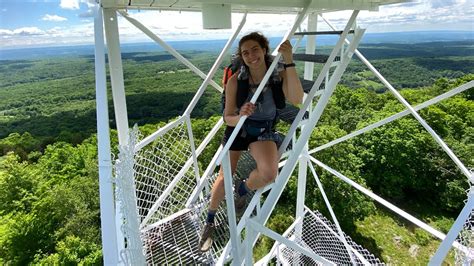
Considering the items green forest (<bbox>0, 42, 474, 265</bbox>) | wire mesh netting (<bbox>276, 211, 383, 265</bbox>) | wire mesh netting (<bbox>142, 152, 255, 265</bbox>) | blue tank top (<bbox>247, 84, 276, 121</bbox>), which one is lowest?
green forest (<bbox>0, 42, 474, 265</bbox>)

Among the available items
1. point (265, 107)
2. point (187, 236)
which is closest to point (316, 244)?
point (187, 236)

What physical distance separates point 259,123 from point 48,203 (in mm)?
12574

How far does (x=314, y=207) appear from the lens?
1145 cm

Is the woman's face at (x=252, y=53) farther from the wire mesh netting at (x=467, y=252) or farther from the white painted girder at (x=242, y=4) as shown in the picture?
the wire mesh netting at (x=467, y=252)

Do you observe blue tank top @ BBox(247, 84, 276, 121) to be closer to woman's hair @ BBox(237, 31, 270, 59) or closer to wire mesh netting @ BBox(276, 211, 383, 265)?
woman's hair @ BBox(237, 31, 270, 59)

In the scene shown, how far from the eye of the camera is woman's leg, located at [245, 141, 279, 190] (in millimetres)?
2389

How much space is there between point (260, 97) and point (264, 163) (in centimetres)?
53

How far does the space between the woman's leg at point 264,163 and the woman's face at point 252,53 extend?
0.64 meters

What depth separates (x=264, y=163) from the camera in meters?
2.42

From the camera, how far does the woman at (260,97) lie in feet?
7.81

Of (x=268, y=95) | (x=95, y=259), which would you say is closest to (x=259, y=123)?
(x=268, y=95)

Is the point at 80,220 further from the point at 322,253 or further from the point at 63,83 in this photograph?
the point at 63,83

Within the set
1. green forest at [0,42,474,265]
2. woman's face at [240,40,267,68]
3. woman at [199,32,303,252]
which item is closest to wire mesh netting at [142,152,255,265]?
woman at [199,32,303,252]

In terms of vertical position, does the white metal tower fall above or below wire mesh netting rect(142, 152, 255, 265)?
above
